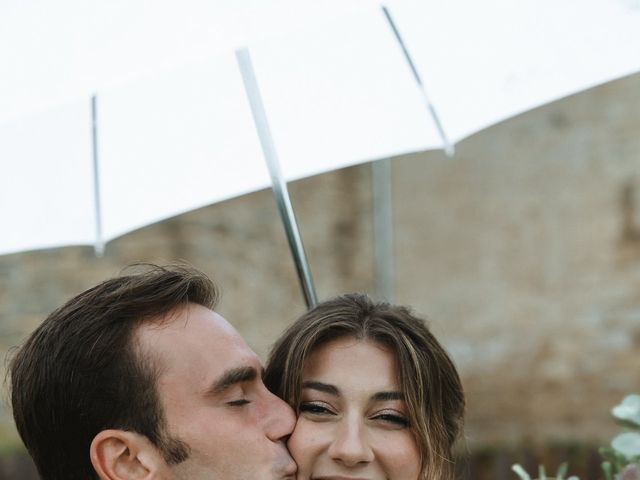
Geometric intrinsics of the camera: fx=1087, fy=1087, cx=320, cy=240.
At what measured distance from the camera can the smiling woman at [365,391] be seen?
8.55 ft

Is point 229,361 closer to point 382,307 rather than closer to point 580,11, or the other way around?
point 382,307

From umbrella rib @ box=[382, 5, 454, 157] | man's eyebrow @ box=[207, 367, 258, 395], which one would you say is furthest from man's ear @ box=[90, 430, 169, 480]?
umbrella rib @ box=[382, 5, 454, 157]

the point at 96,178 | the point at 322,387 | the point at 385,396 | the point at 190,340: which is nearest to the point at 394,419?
the point at 385,396

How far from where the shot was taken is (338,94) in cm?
333

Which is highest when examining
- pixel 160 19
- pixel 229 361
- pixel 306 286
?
pixel 160 19

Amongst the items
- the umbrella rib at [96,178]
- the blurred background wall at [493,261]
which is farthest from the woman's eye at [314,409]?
the blurred background wall at [493,261]

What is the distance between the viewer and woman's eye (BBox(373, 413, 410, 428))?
2697 mm

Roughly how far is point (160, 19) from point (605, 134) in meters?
6.52

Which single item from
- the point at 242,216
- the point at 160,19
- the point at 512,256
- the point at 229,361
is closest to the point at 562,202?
the point at 512,256

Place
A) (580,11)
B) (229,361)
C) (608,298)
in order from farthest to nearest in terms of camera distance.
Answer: (608,298)
(580,11)
(229,361)

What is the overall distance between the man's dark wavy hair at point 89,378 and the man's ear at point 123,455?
2 cm

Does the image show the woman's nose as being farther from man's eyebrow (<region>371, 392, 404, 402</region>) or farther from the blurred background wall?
the blurred background wall

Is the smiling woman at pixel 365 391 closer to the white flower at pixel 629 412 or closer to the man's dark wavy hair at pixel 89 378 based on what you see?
the man's dark wavy hair at pixel 89 378

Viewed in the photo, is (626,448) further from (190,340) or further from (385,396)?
(190,340)
